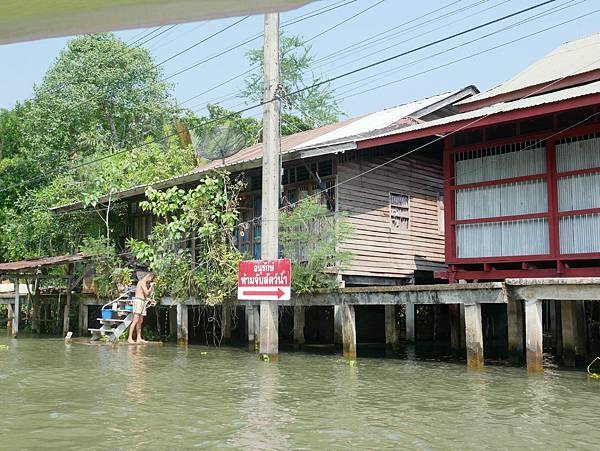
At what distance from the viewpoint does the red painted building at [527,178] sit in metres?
12.2

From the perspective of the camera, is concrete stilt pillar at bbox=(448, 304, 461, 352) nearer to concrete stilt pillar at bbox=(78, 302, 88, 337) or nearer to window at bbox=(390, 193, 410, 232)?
window at bbox=(390, 193, 410, 232)

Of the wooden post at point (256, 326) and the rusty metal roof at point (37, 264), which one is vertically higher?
the rusty metal roof at point (37, 264)

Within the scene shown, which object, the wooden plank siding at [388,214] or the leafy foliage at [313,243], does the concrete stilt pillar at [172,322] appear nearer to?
the leafy foliage at [313,243]

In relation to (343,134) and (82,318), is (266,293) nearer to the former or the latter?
(343,134)

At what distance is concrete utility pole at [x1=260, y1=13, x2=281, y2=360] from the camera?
508 inches

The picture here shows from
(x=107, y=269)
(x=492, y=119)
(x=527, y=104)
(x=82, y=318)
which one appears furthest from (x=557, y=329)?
(x=82, y=318)

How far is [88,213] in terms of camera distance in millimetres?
23172

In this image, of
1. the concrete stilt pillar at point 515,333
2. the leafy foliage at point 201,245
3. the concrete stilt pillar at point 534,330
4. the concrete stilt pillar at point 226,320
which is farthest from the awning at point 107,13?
the concrete stilt pillar at point 226,320

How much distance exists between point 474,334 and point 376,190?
18.3 feet

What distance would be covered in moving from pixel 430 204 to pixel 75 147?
880 inches

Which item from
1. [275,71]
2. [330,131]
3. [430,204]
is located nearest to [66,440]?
[275,71]

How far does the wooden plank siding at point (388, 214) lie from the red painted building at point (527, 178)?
1867 millimetres

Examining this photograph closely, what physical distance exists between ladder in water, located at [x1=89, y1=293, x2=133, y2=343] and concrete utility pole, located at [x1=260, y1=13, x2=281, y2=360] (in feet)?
21.3

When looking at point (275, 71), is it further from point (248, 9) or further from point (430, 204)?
point (248, 9)
